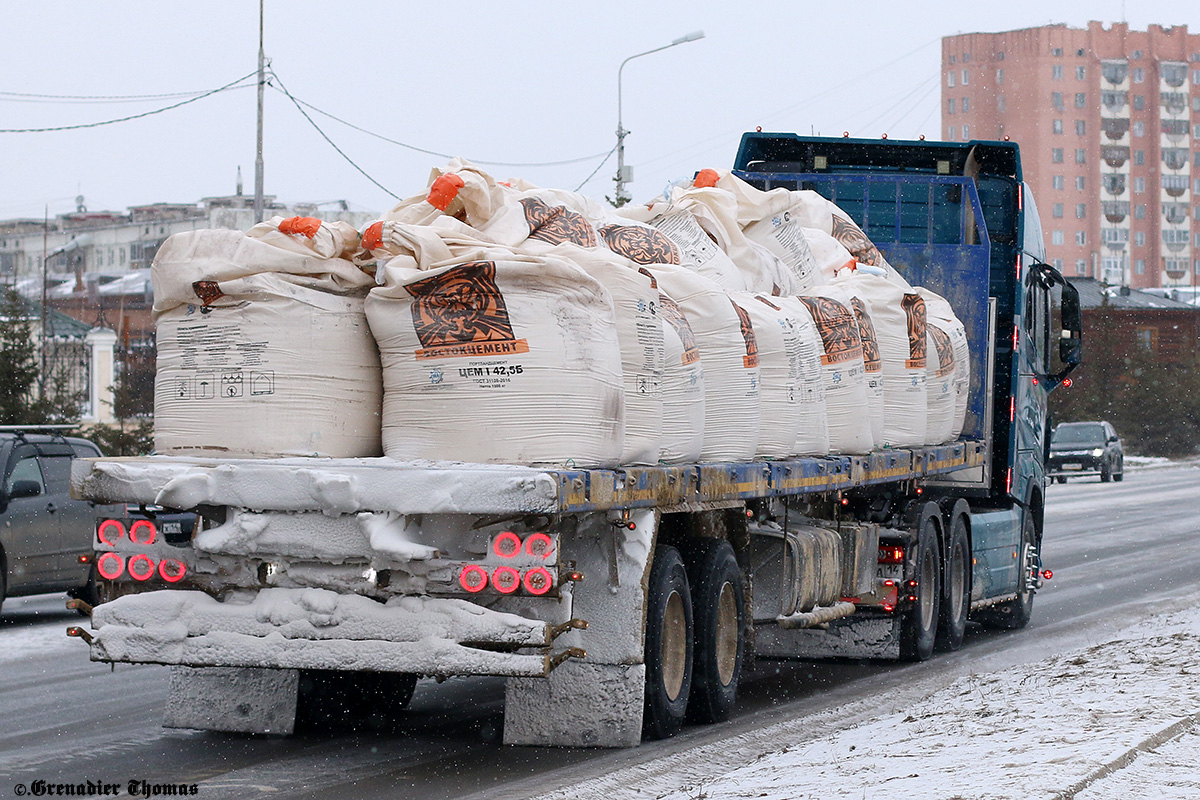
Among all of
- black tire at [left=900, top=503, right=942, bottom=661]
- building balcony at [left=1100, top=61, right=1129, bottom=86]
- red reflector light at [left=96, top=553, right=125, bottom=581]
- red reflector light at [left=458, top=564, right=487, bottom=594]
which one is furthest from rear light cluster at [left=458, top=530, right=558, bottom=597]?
building balcony at [left=1100, top=61, right=1129, bottom=86]

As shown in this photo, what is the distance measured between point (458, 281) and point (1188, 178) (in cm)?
12907

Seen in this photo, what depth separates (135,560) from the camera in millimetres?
7457

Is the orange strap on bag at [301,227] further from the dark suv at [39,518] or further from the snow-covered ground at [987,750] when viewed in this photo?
the dark suv at [39,518]

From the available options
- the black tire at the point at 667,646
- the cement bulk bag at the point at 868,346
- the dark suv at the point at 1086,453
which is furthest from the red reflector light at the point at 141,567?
the dark suv at the point at 1086,453

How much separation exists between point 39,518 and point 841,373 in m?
7.12

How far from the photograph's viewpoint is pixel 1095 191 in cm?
12250

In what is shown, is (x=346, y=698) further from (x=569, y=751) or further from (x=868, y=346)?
(x=868, y=346)

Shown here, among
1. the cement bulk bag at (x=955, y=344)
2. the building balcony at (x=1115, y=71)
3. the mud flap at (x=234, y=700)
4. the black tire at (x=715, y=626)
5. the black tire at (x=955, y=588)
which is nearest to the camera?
the mud flap at (x=234, y=700)

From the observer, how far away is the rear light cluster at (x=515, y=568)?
6934 mm

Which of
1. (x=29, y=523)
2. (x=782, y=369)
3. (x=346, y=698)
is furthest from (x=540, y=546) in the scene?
(x=29, y=523)

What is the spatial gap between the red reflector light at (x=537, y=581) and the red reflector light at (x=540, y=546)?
0.19 ft

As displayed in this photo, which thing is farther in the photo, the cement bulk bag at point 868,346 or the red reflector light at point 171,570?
the cement bulk bag at point 868,346

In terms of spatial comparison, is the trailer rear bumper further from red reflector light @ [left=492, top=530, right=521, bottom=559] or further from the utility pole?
the utility pole

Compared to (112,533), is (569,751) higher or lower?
lower
